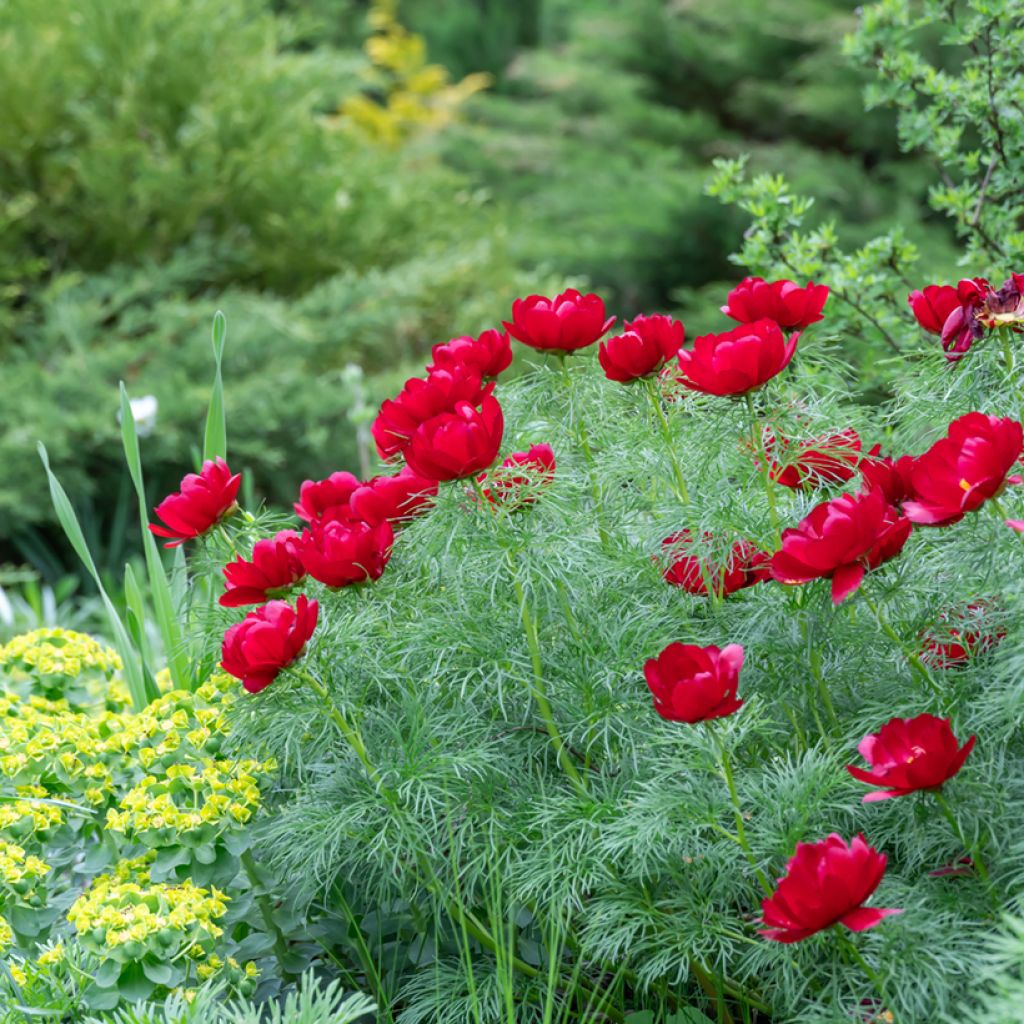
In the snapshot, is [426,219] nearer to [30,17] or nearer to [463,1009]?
[30,17]

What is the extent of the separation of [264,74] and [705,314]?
2.22m

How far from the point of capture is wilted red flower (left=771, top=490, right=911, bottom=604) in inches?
46.8

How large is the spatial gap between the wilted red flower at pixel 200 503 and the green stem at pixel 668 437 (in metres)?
0.54

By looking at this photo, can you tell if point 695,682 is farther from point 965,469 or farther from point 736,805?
point 965,469

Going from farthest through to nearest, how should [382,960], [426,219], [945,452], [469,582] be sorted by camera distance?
[426,219], [382,960], [469,582], [945,452]

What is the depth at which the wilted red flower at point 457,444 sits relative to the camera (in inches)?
52.1

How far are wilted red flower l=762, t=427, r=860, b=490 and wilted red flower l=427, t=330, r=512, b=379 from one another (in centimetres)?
37

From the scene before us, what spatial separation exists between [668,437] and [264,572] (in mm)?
517

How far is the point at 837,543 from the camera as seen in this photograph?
1188mm

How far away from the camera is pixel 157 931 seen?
1438 mm

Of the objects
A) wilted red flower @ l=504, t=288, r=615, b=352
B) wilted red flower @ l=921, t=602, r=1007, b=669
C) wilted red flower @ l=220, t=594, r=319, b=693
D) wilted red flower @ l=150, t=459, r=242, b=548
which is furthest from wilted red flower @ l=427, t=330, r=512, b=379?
wilted red flower @ l=921, t=602, r=1007, b=669

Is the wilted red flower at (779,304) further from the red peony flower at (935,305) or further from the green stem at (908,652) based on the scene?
the green stem at (908,652)

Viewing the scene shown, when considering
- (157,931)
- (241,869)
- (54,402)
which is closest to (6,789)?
(241,869)

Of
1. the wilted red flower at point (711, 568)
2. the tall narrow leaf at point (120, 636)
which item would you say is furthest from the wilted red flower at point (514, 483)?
the tall narrow leaf at point (120, 636)
